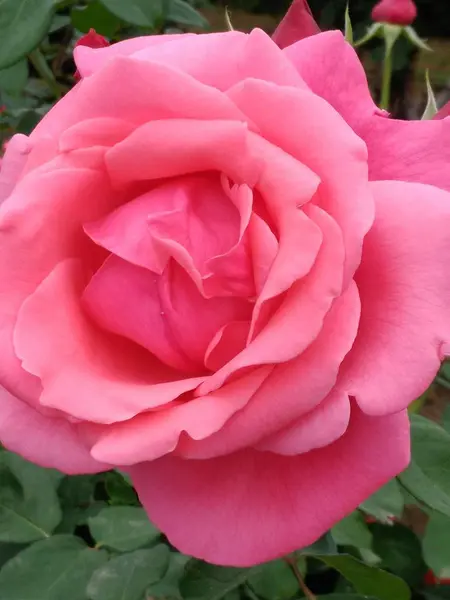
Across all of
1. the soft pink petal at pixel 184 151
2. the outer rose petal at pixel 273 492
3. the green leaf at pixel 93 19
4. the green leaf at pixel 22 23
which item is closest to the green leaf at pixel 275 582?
the outer rose petal at pixel 273 492

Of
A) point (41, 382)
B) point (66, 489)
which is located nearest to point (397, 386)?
point (41, 382)

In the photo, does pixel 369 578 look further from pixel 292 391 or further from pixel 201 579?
pixel 292 391

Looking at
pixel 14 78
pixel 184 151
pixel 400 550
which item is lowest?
pixel 400 550

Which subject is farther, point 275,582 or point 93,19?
point 93,19

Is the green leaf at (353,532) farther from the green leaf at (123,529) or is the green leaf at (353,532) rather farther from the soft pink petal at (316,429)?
the soft pink petal at (316,429)

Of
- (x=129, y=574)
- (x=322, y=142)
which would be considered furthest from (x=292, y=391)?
(x=129, y=574)

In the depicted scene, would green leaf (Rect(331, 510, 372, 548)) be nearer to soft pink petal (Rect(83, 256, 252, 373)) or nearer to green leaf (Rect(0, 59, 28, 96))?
soft pink petal (Rect(83, 256, 252, 373))

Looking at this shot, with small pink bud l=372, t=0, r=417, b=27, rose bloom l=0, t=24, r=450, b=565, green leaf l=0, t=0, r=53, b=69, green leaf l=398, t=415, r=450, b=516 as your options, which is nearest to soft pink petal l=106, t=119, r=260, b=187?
rose bloom l=0, t=24, r=450, b=565
